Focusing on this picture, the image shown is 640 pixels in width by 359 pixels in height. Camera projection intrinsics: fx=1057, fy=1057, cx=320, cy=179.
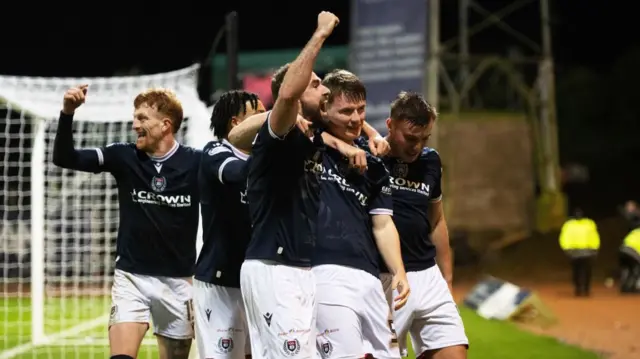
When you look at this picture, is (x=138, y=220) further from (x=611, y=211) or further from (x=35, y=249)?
(x=611, y=211)

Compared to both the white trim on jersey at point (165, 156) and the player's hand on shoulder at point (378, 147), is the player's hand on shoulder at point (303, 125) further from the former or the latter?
the white trim on jersey at point (165, 156)

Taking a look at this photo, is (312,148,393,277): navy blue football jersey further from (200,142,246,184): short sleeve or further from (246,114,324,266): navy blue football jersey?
(200,142,246,184): short sleeve

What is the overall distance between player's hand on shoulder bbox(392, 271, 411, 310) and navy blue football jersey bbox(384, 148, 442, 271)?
2.41 feet

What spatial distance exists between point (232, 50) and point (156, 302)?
3.25 meters

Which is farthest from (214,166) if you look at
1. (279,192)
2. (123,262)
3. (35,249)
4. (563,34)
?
(563,34)

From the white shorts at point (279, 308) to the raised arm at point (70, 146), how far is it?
1.70 meters

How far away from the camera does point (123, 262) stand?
20.7 ft

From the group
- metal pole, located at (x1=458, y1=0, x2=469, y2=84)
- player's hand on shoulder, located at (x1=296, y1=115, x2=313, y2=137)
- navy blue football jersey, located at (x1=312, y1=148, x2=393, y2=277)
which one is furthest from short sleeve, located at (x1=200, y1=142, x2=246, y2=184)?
metal pole, located at (x1=458, y1=0, x2=469, y2=84)

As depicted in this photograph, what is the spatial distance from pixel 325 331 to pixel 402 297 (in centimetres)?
43

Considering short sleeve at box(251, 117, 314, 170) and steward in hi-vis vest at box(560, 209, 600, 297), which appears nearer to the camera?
short sleeve at box(251, 117, 314, 170)

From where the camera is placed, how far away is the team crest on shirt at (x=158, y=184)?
6.30 meters

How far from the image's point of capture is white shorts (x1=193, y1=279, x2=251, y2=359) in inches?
223

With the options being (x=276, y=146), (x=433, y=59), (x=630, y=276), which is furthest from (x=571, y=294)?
(x=276, y=146)

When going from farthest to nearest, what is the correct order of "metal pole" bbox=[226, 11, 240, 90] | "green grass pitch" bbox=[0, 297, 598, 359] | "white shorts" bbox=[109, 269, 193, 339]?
"green grass pitch" bbox=[0, 297, 598, 359] < "metal pole" bbox=[226, 11, 240, 90] < "white shorts" bbox=[109, 269, 193, 339]
